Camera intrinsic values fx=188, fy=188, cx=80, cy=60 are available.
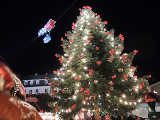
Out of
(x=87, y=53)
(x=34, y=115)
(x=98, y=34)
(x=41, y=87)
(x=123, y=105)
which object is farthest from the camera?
(x=41, y=87)

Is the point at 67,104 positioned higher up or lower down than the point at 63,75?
lower down

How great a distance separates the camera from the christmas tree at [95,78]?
8516mm

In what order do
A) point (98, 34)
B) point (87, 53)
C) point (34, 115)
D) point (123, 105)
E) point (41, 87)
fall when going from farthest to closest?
point (41, 87) < point (98, 34) < point (87, 53) < point (123, 105) < point (34, 115)

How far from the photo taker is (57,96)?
956 cm

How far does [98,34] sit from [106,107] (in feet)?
12.0

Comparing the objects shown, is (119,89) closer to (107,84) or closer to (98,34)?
(107,84)

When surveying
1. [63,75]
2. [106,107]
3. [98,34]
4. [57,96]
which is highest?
[98,34]

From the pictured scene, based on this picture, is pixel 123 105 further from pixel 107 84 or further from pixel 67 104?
pixel 67 104

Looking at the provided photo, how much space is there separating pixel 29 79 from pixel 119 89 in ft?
158

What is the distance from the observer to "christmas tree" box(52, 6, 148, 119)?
8516 mm

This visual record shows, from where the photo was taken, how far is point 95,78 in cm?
859

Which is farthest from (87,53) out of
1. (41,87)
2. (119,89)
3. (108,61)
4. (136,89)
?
(41,87)

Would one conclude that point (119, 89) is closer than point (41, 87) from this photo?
Yes

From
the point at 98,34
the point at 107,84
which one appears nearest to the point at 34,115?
the point at 107,84
